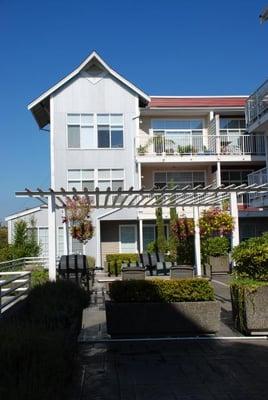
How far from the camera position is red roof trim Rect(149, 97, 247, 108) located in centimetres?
3135

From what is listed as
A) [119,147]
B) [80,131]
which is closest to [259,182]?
[119,147]

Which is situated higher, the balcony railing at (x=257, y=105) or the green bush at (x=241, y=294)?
the balcony railing at (x=257, y=105)

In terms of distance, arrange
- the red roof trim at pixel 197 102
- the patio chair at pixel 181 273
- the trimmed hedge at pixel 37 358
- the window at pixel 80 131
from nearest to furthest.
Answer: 1. the trimmed hedge at pixel 37 358
2. the patio chair at pixel 181 273
3. the window at pixel 80 131
4. the red roof trim at pixel 197 102

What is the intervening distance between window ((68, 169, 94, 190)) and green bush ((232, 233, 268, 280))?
20303mm

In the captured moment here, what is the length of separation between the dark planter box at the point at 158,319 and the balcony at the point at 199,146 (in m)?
20.6

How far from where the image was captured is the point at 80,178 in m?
29.6

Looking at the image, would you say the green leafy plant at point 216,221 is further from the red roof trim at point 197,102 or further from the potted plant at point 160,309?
the red roof trim at point 197,102

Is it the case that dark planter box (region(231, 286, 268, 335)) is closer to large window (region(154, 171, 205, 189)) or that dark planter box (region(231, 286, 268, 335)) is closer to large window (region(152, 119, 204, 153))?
large window (region(152, 119, 204, 153))

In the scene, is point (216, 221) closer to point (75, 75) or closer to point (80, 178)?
point (80, 178)

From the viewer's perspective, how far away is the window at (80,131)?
29.7 metres

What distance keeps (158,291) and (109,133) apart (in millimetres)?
21665

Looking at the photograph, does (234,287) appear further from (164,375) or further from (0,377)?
(0,377)

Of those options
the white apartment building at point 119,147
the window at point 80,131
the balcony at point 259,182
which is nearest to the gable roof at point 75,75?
the white apartment building at point 119,147

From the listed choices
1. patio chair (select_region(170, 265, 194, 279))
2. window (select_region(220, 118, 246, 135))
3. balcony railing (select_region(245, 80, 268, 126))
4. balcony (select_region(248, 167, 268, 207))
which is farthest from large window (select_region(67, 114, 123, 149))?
patio chair (select_region(170, 265, 194, 279))
